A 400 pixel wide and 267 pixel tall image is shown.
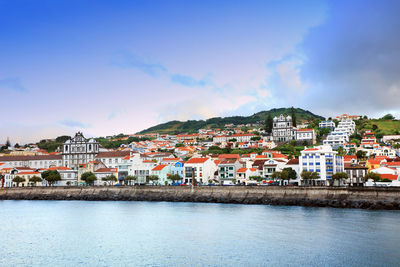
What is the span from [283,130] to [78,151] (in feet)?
212

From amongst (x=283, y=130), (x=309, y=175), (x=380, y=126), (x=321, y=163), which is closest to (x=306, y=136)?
(x=283, y=130)

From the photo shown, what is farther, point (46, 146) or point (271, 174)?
point (46, 146)

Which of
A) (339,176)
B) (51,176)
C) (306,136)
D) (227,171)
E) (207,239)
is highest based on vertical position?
(306,136)

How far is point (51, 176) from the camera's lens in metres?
80.1

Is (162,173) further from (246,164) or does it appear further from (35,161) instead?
(35,161)

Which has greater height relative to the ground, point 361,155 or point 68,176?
point 361,155

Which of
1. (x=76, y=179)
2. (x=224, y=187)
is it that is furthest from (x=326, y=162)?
(x=76, y=179)

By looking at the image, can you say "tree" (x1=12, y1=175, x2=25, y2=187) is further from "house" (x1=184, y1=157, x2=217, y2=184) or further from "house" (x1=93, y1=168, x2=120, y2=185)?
"house" (x1=184, y1=157, x2=217, y2=184)

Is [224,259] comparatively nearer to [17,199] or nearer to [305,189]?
[305,189]

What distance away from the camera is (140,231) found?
34.2m

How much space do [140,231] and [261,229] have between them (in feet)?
34.4

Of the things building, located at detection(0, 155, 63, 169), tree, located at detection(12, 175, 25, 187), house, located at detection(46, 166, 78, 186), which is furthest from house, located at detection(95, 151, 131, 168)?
tree, located at detection(12, 175, 25, 187)

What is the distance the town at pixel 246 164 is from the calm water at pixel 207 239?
18136 millimetres

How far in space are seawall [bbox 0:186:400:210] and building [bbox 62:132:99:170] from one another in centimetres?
2677
